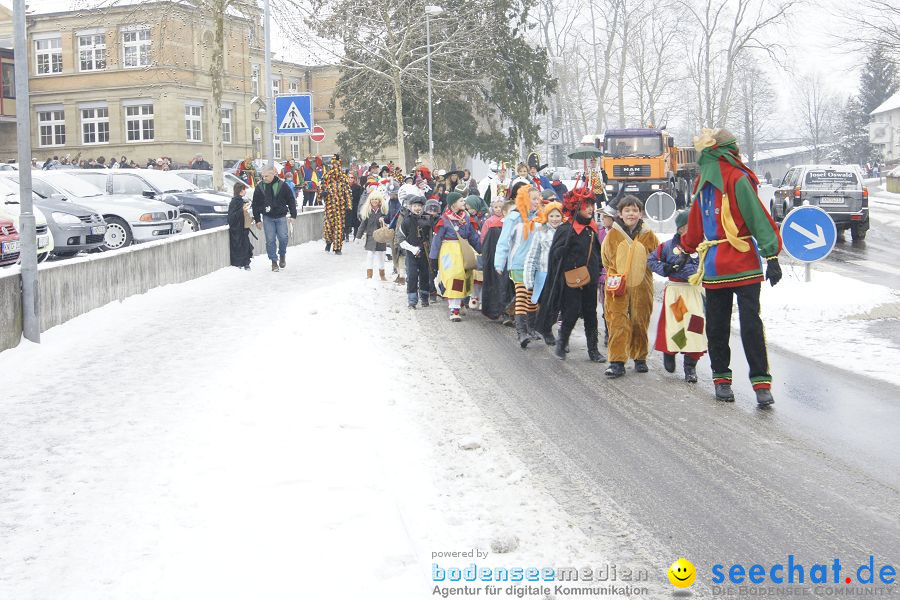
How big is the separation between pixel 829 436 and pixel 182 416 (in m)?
4.57

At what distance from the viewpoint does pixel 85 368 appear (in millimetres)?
9734

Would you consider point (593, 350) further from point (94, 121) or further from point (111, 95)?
point (94, 121)

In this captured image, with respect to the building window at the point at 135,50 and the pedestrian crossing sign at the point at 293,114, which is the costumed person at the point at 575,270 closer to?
the pedestrian crossing sign at the point at 293,114

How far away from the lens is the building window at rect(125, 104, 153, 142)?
56.7 metres

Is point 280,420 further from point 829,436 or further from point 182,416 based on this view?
point 829,436

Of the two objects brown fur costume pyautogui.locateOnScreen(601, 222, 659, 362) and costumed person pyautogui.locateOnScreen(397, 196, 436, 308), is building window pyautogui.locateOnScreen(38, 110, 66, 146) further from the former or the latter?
brown fur costume pyautogui.locateOnScreen(601, 222, 659, 362)

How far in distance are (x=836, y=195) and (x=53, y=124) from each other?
45.8 meters

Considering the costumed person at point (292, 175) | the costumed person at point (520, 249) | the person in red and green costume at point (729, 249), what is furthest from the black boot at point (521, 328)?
the costumed person at point (292, 175)

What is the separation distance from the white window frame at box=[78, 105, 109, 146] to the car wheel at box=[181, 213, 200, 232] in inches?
1398

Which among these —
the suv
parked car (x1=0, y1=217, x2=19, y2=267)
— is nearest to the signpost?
parked car (x1=0, y1=217, x2=19, y2=267)

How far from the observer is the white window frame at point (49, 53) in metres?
58.0

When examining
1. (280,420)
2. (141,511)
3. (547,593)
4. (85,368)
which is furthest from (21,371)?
(547,593)

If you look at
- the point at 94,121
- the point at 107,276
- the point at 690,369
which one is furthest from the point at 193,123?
the point at 690,369

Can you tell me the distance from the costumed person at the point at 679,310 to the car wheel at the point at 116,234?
45.5ft
